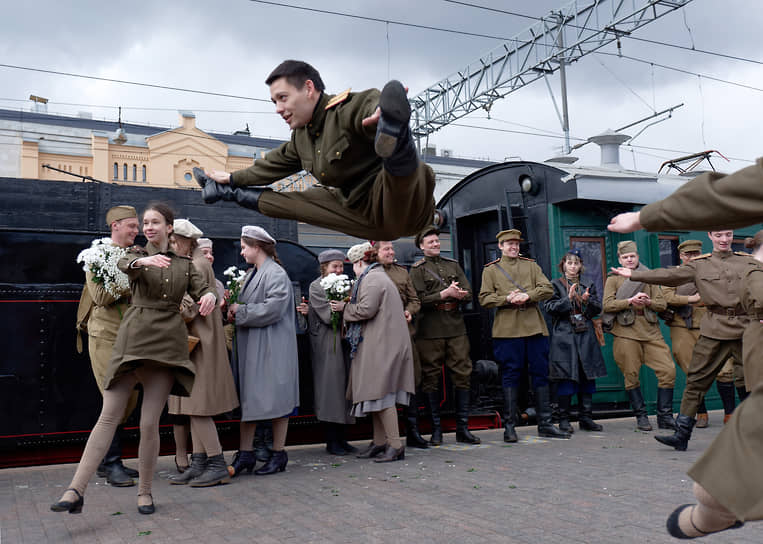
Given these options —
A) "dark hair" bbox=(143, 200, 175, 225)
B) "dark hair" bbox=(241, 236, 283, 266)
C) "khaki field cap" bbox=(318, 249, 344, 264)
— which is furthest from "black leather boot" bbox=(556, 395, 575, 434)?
"dark hair" bbox=(143, 200, 175, 225)

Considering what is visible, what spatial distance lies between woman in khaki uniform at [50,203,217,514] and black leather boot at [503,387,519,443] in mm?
3611

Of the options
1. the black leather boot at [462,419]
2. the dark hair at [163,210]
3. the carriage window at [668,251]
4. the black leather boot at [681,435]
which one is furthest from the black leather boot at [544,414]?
the dark hair at [163,210]

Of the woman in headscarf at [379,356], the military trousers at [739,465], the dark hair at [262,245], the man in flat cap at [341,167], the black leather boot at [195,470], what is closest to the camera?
the military trousers at [739,465]

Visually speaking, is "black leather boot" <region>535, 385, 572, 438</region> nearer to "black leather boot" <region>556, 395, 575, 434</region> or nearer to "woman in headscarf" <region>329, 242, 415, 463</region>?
"black leather boot" <region>556, 395, 575, 434</region>

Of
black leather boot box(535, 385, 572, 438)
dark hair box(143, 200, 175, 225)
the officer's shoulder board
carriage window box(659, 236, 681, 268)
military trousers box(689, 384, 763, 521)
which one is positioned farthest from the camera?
carriage window box(659, 236, 681, 268)

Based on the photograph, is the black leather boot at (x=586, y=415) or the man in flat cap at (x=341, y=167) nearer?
the man in flat cap at (x=341, y=167)

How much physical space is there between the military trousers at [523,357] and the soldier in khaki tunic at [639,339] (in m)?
1.11

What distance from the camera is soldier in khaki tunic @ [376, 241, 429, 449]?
6824 mm

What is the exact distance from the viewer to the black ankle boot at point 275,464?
5.66 m

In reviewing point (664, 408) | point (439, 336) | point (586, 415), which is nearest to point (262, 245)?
point (439, 336)

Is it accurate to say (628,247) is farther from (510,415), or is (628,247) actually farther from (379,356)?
(379,356)

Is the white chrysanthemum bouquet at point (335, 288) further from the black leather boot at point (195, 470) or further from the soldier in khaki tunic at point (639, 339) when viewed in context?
the soldier in khaki tunic at point (639, 339)

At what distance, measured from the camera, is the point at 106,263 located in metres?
4.83

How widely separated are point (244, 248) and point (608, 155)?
734 centimetres
